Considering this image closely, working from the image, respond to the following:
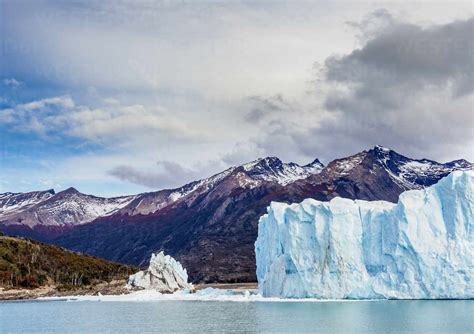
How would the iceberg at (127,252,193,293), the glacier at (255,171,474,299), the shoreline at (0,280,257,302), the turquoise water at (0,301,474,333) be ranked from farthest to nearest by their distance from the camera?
the shoreline at (0,280,257,302), the iceberg at (127,252,193,293), the glacier at (255,171,474,299), the turquoise water at (0,301,474,333)

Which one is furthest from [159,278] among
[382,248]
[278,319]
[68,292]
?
[278,319]

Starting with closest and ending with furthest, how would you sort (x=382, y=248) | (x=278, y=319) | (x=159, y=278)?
(x=278, y=319) < (x=382, y=248) < (x=159, y=278)

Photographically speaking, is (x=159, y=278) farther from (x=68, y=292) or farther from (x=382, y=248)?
(x=382, y=248)

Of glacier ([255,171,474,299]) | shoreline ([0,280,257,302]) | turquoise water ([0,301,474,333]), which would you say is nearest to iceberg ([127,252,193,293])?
shoreline ([0,280,257,302])

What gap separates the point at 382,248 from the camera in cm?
5441

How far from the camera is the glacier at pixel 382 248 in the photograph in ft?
169

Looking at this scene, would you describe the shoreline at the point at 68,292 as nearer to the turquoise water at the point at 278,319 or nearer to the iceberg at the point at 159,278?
the iceberg at the point at 159,278

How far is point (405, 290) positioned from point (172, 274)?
143 feet

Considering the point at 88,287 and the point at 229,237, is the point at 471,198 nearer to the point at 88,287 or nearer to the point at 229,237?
the point at 88,287

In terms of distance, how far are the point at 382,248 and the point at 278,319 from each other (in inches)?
660

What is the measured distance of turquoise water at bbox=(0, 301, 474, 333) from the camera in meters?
36.4

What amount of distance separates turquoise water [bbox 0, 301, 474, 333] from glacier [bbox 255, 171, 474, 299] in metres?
2.12

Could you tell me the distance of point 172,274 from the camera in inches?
3465

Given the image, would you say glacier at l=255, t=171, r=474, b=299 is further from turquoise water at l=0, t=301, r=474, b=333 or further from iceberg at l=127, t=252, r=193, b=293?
iceberg at l=127, t=252, r=193, b=293
